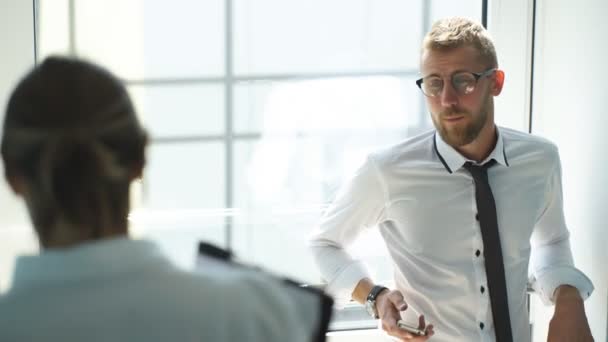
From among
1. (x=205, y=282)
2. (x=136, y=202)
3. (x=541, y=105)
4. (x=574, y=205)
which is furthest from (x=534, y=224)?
(x=205, y=282)

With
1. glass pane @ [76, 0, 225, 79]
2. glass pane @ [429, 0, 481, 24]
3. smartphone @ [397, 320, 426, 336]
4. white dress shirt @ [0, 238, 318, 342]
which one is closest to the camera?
white dress shirt @ [0, 238, 318, 342]

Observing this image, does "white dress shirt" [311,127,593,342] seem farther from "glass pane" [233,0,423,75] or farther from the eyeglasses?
"glass pane" [233,0,423,75]

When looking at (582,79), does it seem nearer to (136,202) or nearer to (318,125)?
(318,125)

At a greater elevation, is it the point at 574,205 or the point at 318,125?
the point at 318,125

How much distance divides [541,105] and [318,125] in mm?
576

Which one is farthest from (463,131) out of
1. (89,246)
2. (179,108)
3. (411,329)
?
(89,246)

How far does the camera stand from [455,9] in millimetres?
2441

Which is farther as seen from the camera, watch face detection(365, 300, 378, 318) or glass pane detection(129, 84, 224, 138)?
glass pane detection(129, 84, 224, 138)

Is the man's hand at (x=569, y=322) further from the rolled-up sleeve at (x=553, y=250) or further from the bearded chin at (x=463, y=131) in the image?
the bearded chin at (x=463, y=131)

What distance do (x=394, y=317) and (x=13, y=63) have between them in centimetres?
98

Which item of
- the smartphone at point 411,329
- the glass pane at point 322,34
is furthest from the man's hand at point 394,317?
the glass pane at point 322,34

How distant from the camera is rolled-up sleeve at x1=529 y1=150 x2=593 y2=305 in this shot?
2.14 metres

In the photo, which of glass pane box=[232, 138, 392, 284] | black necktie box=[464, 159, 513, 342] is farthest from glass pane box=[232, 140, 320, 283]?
black necktie box=[464, 159, 513, 342]

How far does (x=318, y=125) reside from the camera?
234cm
